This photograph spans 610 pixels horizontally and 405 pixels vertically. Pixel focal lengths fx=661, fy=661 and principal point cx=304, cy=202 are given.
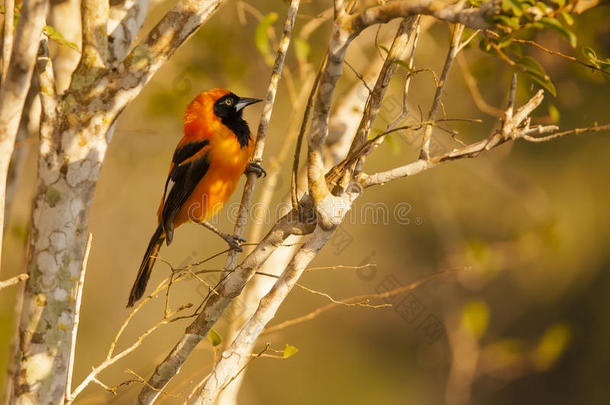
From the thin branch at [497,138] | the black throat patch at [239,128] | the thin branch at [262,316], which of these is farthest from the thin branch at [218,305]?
the black throat patch at [239,128]

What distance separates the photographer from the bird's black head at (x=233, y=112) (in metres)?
4.02

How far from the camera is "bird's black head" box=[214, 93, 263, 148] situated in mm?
4016

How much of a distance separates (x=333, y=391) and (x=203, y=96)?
7703 millimetres

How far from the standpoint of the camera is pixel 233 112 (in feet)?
13.5

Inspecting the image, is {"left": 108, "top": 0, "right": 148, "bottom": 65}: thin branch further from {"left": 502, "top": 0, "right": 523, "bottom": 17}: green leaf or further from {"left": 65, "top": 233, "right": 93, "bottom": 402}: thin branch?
{"left": 502, "top": 0, "right": 523, "bottom": 17}: green leaf

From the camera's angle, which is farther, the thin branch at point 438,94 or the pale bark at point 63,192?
the pale bark at point 63,192

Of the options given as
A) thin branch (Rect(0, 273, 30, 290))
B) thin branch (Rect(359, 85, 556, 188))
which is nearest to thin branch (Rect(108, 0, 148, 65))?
thin branch (Rect(0, 273, 30, 290))

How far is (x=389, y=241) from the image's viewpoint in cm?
1059

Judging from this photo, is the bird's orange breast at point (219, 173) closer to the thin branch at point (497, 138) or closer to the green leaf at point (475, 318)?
the thin branch at point (497, 138)

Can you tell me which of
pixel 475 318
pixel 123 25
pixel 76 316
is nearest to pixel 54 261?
pixel 76 316

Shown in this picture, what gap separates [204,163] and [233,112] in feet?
1.44

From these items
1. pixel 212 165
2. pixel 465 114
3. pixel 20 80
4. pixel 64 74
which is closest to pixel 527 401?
pixel 465 114

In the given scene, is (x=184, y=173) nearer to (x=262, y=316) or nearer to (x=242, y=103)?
(x=242, y=103)

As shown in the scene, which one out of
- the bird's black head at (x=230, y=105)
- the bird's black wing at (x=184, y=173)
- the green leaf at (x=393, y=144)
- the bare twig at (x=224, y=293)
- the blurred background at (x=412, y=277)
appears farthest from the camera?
the blurred background at (x=412, y=277)
